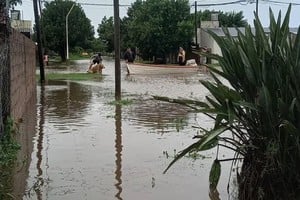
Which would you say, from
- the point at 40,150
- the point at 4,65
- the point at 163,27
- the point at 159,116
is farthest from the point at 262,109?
the point at 163,27

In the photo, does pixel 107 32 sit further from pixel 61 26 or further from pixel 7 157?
pixel 7 157

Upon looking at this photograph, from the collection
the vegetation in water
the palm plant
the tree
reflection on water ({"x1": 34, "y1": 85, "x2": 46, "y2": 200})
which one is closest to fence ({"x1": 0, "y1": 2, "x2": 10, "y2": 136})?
the vegetation in water

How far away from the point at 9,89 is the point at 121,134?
6.70 ft

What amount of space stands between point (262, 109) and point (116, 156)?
3472 mm

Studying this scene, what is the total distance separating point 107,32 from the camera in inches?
3452

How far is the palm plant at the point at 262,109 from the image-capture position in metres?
4.75

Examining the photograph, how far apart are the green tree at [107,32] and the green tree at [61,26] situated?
17555 millimetres

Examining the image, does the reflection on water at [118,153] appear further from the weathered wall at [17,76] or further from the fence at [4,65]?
the weathered wall at [17,76]

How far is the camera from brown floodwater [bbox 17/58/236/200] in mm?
6047

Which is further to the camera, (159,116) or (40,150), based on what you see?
(159,116)

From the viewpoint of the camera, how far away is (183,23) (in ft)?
163

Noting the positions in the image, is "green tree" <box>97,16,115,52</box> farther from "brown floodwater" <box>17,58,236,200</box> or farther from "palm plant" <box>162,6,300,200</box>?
"palm plant" <box>162,6,300,200</box>

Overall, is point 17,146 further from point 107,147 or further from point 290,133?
point 290,133

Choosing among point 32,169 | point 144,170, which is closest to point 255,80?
point 144,170
